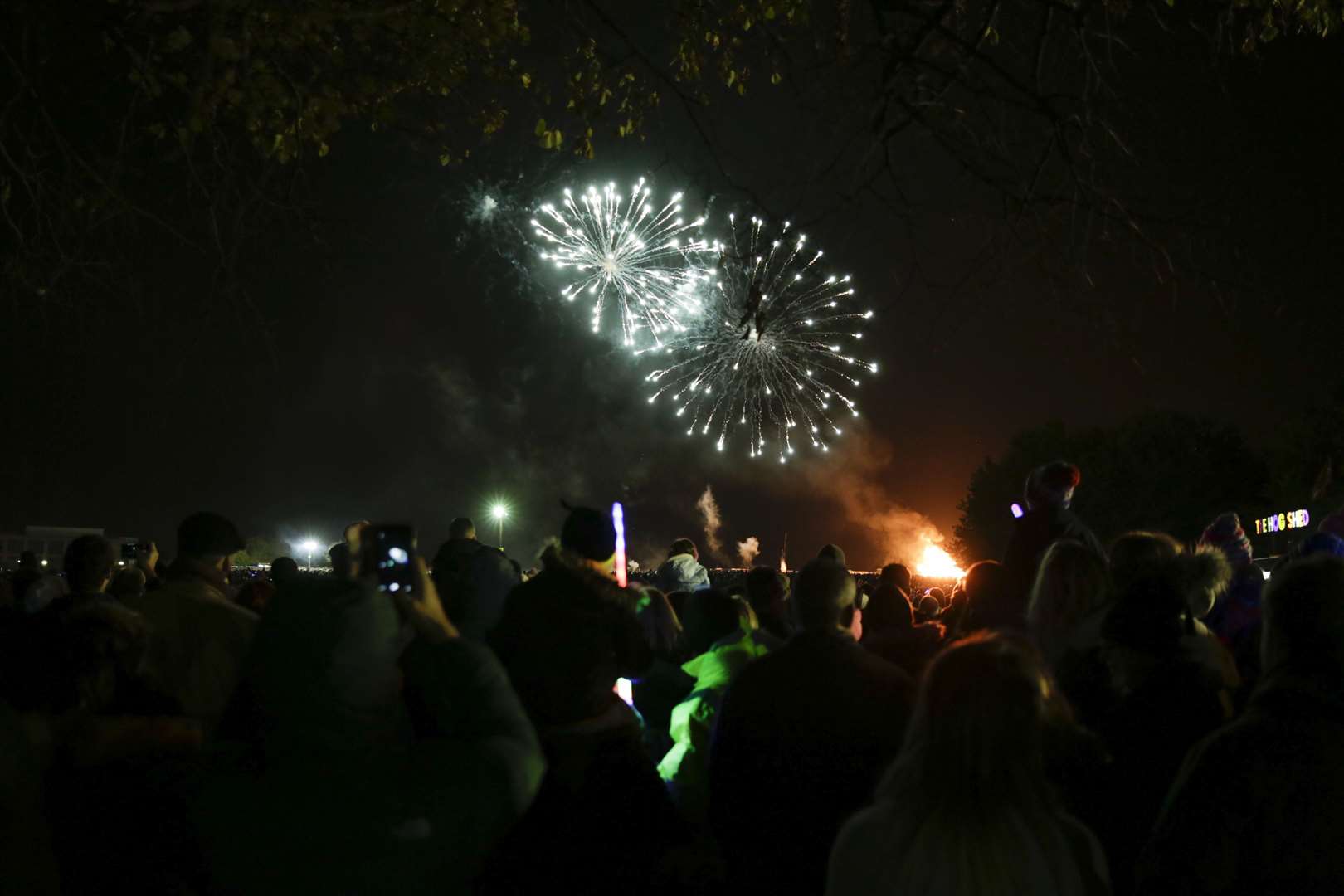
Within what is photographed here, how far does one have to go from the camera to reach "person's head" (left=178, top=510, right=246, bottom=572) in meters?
5.25

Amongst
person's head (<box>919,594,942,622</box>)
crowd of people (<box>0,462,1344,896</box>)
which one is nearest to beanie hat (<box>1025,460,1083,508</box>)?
crowd of people (<box>0,462,1344,896</box>)

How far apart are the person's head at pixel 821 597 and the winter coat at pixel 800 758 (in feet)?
0.45

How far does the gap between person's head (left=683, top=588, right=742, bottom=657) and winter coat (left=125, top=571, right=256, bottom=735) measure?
2324 mm

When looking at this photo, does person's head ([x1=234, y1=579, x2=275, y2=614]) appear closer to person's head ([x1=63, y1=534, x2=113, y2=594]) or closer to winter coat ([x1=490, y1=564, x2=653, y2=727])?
person's head ([x1=63, y1=534, x2=113, y2=594])

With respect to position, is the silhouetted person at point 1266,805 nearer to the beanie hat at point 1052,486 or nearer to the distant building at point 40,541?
the beanie hat at point 1052,486

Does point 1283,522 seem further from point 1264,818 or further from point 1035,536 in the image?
point 1264,818

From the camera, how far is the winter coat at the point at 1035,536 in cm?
596

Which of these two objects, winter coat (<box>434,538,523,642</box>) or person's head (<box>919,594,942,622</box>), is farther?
person's head (<box>919,594,942,622</box>)

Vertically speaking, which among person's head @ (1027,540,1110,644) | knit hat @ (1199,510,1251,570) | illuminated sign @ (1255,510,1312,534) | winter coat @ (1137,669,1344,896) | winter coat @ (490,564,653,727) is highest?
illuminated sign @ (1255,510,1312,534)

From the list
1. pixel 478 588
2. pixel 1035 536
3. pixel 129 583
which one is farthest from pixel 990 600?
pixel 129 583

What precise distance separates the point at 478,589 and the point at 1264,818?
436 cm

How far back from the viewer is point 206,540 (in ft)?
→ 17.3

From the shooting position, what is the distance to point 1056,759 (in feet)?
11.1

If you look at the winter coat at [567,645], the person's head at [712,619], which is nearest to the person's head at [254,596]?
the person's head at [712,619]
